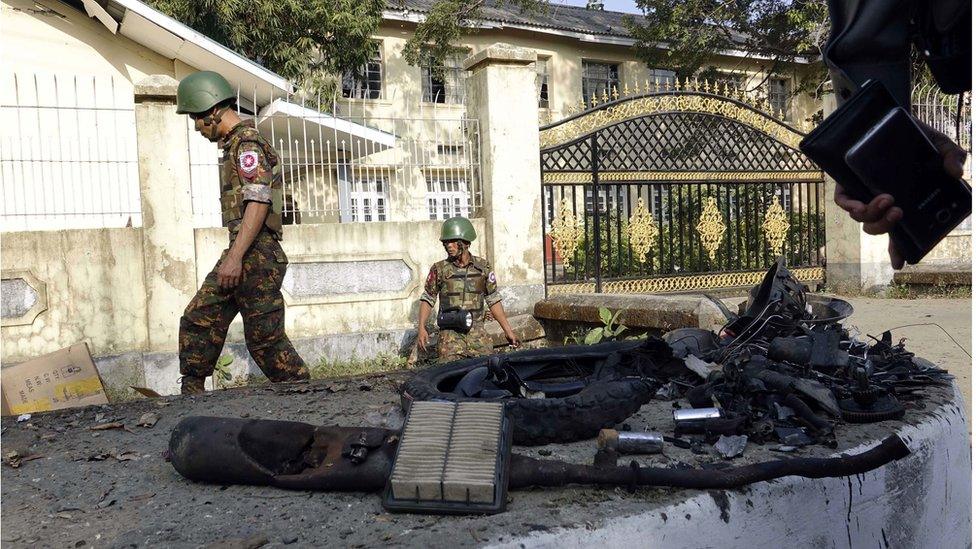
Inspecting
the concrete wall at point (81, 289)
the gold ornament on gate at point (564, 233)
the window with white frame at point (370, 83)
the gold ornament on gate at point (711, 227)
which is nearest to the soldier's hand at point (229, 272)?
the concrete wall at point (81, 289)

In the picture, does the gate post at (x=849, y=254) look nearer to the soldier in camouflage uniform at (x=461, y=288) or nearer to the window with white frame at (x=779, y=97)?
the soldier in camouflage uniform at (x=461, y=288)

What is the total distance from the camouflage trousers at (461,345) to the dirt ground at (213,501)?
2709 millimetres

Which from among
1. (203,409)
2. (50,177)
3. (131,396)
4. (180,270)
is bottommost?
(131,396)

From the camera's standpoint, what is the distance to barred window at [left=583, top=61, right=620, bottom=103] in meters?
19.3

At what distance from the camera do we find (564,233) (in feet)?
23.4

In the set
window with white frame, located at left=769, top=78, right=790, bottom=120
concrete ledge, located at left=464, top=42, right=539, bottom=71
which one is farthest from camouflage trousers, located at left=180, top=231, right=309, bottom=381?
window with white frame, located at left=769, top=78, right=790, bottom=120

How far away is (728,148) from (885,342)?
5.86 m

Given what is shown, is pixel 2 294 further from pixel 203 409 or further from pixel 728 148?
pixel 728 148

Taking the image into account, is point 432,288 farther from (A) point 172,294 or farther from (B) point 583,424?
(B) point 583,424

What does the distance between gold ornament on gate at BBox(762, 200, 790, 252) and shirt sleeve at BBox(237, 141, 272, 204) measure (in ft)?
21.5

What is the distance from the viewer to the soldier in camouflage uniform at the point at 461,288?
5.70m

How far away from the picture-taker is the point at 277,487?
1697 mm

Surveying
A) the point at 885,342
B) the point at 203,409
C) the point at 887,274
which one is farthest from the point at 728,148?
the point at 203,409

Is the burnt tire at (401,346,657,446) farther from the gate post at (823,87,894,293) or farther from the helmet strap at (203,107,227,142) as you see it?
the gate post at (823,87,894,293)
